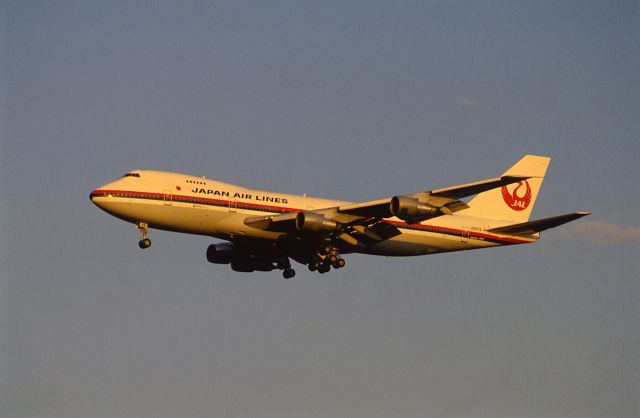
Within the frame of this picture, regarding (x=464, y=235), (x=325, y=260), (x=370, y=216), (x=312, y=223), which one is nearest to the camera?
(x=312, y=223)

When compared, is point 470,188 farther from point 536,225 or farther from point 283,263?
point 283,263

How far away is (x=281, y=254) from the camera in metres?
60.9

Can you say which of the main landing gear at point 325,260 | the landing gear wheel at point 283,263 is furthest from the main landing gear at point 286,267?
the main landing gear at point 325,260

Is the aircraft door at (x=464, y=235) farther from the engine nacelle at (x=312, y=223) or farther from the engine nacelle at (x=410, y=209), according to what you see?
the engine nacelle at (x=312, y=223)

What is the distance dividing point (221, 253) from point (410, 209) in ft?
49.8

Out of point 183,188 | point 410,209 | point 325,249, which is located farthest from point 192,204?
point 410,209

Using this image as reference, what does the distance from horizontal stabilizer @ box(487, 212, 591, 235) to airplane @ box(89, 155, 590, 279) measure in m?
0.08

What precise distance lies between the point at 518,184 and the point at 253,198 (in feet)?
64.9

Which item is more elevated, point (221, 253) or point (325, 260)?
point (221, 253)

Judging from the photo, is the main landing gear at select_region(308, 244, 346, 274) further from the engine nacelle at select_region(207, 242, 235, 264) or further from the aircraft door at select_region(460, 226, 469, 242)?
the aircraft door at select_region(460, 226, 469, 242)

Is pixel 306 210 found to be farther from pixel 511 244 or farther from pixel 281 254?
pixel 511 244

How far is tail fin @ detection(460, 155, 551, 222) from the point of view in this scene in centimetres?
6544

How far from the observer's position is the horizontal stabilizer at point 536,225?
54281mm

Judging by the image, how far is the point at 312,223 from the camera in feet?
178
